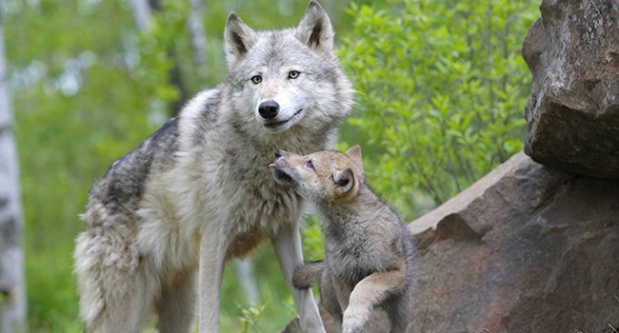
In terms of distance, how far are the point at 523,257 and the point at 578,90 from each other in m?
1.47

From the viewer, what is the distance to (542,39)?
547 cm

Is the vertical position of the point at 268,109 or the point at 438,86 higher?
the point at 268,109

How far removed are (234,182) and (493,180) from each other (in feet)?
6.15

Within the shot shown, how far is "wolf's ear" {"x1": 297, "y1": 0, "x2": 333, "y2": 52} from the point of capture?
580 centimetres

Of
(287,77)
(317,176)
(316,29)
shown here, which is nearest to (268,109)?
(287,77)

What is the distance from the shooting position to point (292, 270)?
5.98 m

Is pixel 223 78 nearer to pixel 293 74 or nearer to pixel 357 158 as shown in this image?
pixel 293 74

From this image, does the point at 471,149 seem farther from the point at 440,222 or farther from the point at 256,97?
the point at 256,97

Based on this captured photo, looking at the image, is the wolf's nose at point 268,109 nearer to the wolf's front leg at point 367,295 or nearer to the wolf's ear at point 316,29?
Result: the wolf's ear at point 316,29

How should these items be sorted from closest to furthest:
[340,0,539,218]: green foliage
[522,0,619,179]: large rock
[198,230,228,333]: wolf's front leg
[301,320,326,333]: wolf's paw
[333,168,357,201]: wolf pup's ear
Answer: [522,0,619,179]: large rock → [333,168,357,201]: wolf pup's ear → [198,230,228,333]: wolf's front leg → [301,320,326,333]: wolf's paw → [340,0,539,218]: green foliage

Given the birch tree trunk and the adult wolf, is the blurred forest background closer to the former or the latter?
the adult wolf

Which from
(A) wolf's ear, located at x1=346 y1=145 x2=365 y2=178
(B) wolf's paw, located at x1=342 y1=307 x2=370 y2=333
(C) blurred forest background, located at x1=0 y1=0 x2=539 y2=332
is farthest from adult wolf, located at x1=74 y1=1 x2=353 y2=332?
(B) wolf's paw, located at x1=342 y1=307 x2=370 y2=333

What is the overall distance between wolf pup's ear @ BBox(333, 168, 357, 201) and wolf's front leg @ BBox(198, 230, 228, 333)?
1.12 metres

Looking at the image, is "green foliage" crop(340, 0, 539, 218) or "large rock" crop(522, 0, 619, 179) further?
"green foliage" crop(340, 0, 539, 218)
